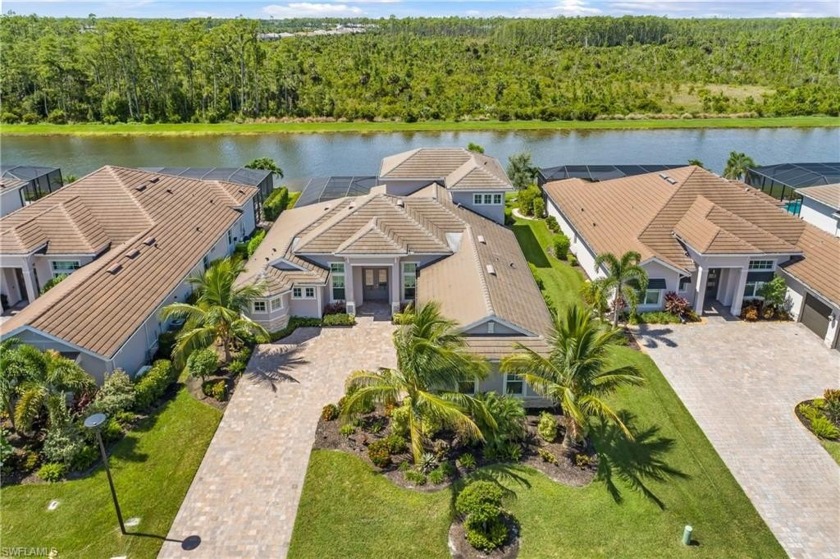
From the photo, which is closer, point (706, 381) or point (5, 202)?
point (706, 381)

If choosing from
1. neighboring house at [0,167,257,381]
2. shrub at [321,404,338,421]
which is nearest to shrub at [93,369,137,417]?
neighboring house at [0,167,257,381]

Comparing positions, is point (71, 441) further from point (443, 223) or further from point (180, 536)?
point (443, 223)

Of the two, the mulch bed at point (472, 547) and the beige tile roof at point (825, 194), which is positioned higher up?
the beige tile roof at point (825, 194)

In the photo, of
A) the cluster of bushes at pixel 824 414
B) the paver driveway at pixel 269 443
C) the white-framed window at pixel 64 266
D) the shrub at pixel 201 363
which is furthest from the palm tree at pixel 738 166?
the white-framed window at pixel 64 266

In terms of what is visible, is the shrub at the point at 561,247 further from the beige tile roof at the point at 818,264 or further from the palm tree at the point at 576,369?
the palm tree at the point at 576,369

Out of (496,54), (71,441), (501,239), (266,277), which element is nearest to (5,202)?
(266,277)

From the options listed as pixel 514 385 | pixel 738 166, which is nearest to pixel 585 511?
pixel 514 385
